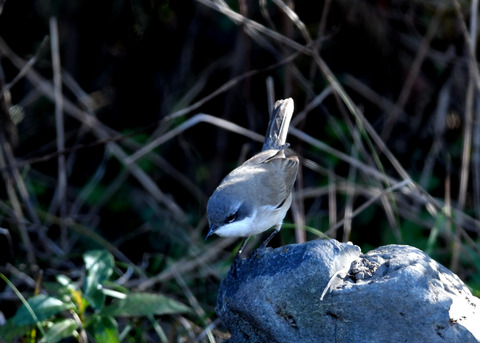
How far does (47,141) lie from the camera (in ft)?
22.6

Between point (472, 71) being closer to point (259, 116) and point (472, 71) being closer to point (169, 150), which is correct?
point (259, 116)

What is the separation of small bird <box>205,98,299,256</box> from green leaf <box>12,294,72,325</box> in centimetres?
98

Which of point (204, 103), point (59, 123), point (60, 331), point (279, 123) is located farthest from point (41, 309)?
point (204, 103)

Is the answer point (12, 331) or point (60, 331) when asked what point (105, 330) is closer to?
point (60, 331)

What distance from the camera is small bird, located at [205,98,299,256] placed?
3.49 metres

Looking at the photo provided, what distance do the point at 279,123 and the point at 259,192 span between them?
0.68 m

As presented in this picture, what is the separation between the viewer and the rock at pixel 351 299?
8.66 feet

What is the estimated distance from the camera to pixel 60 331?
364 centimetres

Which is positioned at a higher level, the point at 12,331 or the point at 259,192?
the point at 259,192

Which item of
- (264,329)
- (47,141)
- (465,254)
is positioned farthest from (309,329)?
(47,141)

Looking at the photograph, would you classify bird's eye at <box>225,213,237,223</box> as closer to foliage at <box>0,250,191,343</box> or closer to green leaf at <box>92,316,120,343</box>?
foliage at <box>0,250,191,343</box>

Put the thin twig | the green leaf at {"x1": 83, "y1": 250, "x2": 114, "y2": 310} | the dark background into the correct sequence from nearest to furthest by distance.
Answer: the green leaf at {"x1": 83, "y1": 250, "x2": 114, "y2": 310} → the thin twig → the dark background

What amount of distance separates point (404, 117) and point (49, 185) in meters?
3.63

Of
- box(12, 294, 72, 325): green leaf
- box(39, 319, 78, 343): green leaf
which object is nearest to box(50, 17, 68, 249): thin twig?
box(12, 294, 72, 325): green leaf
